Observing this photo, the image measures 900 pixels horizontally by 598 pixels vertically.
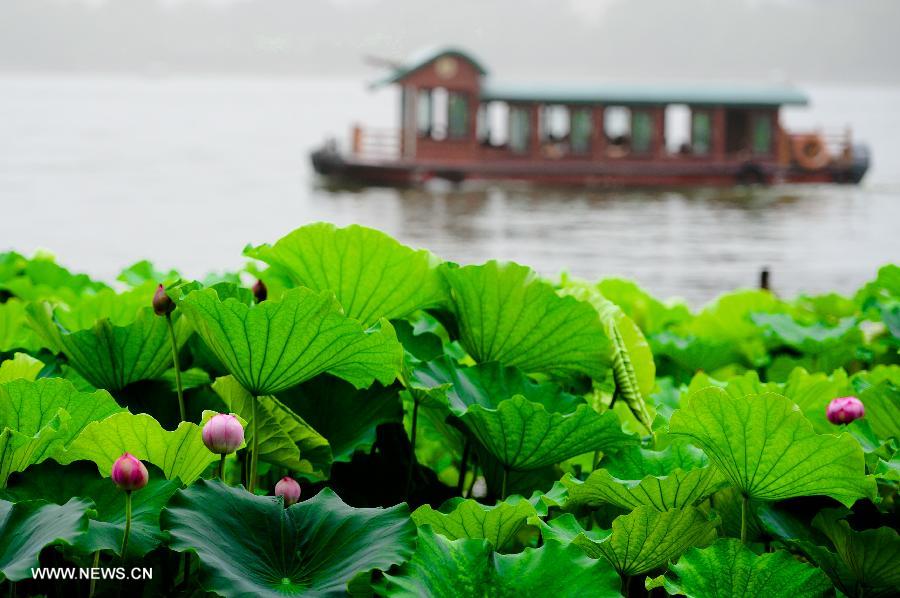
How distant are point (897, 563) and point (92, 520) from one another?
0.65m

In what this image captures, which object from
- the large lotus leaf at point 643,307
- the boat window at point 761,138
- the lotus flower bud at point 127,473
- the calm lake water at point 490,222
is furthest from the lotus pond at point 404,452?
the boat window at point 761,138

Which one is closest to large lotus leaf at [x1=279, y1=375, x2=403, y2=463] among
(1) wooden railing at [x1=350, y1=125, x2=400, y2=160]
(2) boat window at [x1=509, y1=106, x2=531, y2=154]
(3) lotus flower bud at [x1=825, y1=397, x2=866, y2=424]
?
(3) lotus flower bud at [x1=825, y1=397, x2=866, y2=424]

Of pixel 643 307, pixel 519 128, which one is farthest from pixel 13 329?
pixel 519 128

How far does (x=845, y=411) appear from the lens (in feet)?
3.92

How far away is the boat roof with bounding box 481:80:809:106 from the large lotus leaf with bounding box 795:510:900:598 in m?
15.2

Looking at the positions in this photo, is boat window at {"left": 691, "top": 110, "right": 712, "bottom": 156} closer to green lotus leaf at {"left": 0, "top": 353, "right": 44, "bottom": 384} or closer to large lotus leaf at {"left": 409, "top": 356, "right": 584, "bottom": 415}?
large lotus leaf at {"left": 409, "top": 356, "right": 584, "bottom": 415}

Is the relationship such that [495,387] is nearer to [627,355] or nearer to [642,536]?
[627,355]

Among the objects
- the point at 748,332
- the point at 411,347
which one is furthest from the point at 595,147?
the point at 411,347

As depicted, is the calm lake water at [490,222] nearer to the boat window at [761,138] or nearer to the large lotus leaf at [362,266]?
the boat window at [761,138]

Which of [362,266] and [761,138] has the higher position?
[761,138]

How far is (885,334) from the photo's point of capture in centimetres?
209

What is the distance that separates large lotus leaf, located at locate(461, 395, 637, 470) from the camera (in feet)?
3.46

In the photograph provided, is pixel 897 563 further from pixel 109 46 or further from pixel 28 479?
pixel 109 46

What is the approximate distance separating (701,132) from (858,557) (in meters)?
16.5
